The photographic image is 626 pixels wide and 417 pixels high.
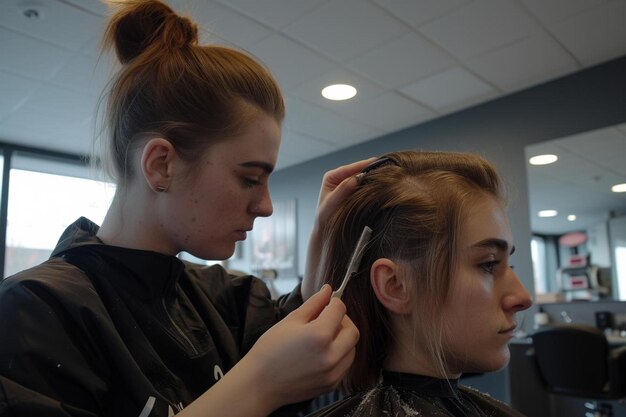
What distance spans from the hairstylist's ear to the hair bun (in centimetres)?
23

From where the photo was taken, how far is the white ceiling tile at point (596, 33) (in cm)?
237

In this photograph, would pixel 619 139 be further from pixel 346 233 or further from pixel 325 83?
pixel 346 233

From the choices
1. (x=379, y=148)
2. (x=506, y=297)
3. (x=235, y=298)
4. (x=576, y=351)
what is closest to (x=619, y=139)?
(x=576, y=351)

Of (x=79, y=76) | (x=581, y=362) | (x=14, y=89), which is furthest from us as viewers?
(x=14, y=89)

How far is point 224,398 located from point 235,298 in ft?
1.71

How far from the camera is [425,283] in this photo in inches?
39.3

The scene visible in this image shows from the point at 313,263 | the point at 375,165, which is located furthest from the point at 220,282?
the point at 375,165

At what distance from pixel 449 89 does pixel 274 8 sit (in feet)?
4.72

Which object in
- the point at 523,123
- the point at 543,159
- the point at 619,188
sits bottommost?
the point at 619,188

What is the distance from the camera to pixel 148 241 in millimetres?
930

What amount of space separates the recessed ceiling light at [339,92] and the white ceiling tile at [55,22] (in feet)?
4.57

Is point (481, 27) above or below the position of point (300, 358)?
above

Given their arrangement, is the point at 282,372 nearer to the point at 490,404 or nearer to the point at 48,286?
the point at 48,286

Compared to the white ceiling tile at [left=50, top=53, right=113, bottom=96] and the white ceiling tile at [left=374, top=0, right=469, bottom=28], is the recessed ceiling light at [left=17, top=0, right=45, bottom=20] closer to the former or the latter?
the white ceiling tile at [left=50, top=53, right=113, bottom=96]
